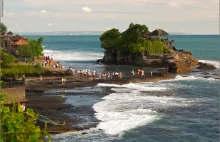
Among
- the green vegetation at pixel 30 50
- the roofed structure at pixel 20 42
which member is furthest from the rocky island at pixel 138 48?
the green vegetation at pixel 30 50

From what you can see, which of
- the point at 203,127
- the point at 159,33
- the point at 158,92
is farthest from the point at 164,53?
the point at 203,127

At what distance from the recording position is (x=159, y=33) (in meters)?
89.9

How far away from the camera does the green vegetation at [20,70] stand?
5402 cm

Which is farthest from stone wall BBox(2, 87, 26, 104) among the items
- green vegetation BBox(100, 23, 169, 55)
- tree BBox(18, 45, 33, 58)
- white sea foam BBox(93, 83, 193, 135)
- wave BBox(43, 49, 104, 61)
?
wave BBox(43, 49, 104, 61)

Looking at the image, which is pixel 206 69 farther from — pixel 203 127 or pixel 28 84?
pixel 203 127

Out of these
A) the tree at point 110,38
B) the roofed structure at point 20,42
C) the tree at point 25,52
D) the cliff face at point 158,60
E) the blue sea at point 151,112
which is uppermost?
the tree at point 110,38

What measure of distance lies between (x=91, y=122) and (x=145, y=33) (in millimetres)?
65036

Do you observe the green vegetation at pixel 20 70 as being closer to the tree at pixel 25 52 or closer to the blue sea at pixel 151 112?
the tree at pixel 25 52

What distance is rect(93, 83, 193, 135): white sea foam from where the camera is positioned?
2917 cm

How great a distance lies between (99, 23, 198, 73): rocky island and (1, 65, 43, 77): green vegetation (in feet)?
106

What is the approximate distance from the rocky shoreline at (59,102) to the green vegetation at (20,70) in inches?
92.8

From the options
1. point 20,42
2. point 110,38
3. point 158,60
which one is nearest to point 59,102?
point 20,42

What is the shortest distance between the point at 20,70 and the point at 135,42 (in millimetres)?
39718

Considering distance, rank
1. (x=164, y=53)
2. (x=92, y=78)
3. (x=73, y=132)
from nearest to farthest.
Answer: (x=73, y=132) → (x=92, y=78) → (x=164, y=53)
